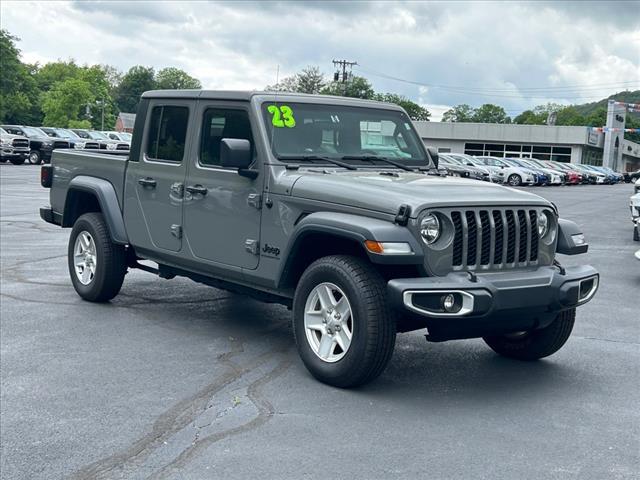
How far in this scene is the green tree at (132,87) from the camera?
162250mm

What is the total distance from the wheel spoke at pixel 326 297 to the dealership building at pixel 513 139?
82987 millimetres

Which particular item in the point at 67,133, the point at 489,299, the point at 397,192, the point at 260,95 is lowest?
the point at 489,299

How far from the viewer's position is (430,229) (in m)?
5.52

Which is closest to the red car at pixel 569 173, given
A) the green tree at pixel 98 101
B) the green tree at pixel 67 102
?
the green tree at pixel 67 102

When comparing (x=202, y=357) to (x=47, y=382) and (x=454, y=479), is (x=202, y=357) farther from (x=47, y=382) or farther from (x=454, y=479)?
(x=454, y=479)

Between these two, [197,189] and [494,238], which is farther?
[197,189]

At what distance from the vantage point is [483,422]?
512cm

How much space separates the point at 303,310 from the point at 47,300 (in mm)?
3685

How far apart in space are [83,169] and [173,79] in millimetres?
160551

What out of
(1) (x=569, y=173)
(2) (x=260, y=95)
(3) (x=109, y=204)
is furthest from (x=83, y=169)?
(1) (x=569, y=173)

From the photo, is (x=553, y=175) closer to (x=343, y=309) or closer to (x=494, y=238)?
(x=494, y=238)

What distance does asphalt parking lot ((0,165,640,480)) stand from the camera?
14.6 feet

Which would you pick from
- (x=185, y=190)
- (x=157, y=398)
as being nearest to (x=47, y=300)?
(x=185, y=190)

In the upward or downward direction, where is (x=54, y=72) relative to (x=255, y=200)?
upward
